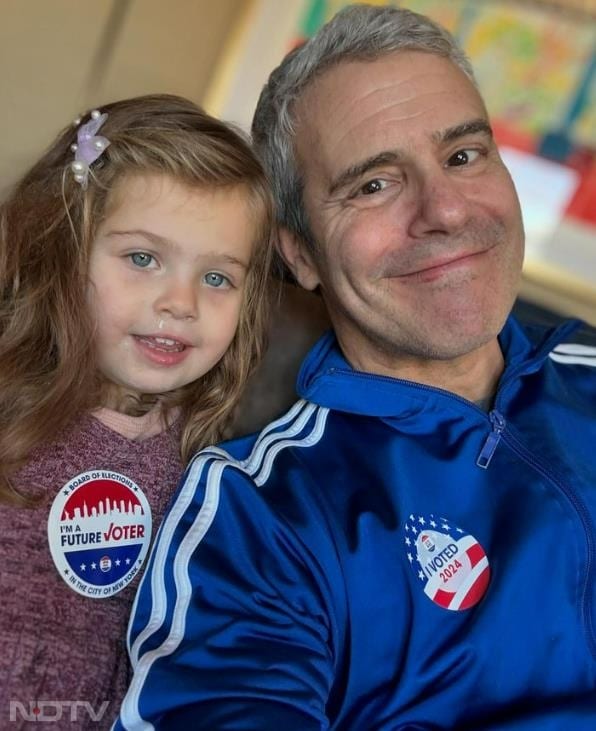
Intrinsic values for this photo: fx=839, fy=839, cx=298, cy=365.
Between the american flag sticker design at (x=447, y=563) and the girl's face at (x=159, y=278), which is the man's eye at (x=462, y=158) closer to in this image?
the girl's face at (x=159, y=278)

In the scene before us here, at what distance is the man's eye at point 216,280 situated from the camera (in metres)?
1.32

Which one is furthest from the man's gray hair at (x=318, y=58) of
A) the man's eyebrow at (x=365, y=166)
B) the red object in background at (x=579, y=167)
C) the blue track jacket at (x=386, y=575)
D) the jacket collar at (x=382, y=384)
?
the red object in background at (x=579, y=167)

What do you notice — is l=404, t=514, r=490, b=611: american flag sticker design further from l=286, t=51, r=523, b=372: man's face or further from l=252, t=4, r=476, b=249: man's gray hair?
l=252, t=4, r=476, b=249: man's gray hair

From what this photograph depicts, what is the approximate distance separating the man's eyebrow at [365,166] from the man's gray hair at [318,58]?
4.3 inches

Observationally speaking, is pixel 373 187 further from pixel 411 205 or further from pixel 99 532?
pixel 99 532

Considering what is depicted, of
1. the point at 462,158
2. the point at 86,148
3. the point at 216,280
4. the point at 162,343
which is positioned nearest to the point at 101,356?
the point at 162,343

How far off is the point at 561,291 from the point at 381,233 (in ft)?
5.55

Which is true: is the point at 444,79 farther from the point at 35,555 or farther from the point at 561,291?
the point at 561,291

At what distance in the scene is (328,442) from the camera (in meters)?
1.29

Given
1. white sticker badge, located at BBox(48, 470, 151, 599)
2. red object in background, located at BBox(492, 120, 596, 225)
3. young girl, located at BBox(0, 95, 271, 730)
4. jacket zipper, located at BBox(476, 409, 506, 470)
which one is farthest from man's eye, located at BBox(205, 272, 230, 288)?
red object in background, located at BBox(492, 120, 596, 225)

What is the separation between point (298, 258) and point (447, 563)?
2.05 feet

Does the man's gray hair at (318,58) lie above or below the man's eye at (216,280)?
above

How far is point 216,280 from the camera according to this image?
4.37 feet

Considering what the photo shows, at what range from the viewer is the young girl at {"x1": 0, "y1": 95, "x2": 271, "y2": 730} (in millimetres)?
1139
